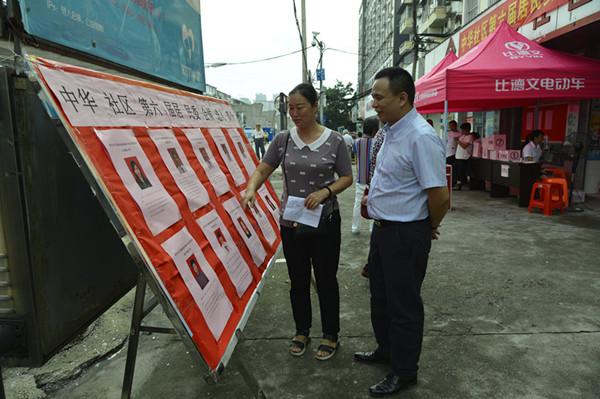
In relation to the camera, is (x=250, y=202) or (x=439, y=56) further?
(x=439, y=56)

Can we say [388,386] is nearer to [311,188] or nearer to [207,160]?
[311,188]

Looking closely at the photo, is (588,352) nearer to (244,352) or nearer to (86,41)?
(244,352)

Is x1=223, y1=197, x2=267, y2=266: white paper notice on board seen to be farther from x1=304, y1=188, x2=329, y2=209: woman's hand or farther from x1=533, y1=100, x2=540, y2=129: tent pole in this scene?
x1=533, y1=100, x2=540, y2=129: tent pole

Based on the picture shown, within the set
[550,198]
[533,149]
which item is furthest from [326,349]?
[533,149]

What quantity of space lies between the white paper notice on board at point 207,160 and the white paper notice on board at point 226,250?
282mm

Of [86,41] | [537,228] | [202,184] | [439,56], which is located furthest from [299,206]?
[439,56]

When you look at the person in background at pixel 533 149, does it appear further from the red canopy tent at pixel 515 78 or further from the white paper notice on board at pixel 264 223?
the white paper notice on board at pixel 264 223

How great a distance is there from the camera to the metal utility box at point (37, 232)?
4.62 ft

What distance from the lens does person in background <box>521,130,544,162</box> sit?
7574 mm

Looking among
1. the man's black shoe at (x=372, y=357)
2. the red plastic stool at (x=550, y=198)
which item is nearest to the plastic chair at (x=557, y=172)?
the red plastic stool at (x=550, y=198)

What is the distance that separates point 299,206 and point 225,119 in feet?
4.10

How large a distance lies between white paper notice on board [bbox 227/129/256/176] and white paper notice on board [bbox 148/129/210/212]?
1086 mm

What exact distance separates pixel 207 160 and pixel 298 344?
146cm

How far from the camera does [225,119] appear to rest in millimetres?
3385
